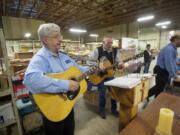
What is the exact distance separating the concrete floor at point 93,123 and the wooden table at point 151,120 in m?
1.05

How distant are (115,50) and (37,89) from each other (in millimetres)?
1647

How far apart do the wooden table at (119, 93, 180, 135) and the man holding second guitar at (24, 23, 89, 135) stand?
591 mm

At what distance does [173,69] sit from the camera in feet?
6.81

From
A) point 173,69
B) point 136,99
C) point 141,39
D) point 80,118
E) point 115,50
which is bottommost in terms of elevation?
point 80,118

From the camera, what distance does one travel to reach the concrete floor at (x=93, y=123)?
2.00 m

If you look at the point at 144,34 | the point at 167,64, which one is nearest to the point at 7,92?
the point at 167,64

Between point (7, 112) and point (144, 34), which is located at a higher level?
point (144, 34)

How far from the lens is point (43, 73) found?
1.06 m

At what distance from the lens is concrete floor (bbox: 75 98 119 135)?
200 cm

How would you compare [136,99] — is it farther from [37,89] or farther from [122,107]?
[37,89]

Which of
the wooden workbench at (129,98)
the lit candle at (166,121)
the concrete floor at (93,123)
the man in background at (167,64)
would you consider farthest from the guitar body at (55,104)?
the man in background at (167,64)

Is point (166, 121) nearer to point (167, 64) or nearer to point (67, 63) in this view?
point (67, 63)

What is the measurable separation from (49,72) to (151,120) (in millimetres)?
915

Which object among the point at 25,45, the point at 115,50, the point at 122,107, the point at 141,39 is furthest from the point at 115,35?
the point at 122,107
